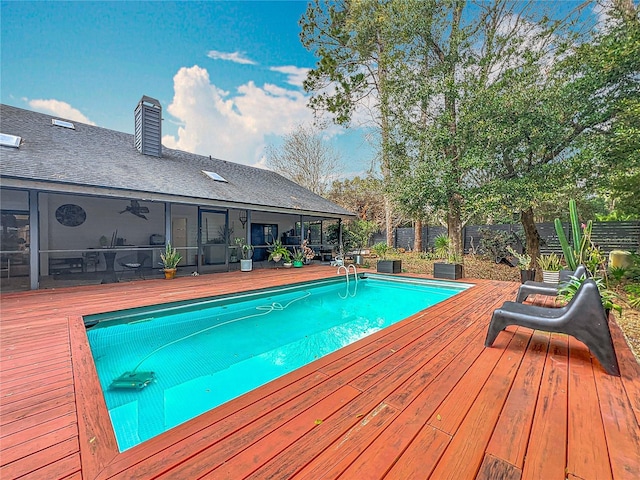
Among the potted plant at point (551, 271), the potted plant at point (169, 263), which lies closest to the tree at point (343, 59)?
the potted plant at point (551, 271)

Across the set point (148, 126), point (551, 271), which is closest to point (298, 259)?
point (148, 126)

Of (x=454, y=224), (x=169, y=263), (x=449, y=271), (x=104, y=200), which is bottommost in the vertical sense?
(x=449, y=271)

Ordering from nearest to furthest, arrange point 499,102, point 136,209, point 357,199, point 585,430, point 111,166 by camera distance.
→ 1. point 585,430
2. point 499,102
3. point 111,166
4. point 136,209
5. point 357,199

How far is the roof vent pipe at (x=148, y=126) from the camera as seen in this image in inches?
367

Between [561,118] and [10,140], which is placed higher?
[561,118]

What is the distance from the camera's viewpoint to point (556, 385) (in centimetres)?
228

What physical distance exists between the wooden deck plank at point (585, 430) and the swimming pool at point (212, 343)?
2.69m

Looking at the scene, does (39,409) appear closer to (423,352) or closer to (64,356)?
(64,356)

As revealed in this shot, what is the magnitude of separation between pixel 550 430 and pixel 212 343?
158 inches

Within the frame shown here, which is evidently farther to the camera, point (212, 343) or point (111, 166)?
point (111, 166)

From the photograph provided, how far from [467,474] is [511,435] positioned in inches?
19.6

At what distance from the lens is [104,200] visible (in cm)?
898

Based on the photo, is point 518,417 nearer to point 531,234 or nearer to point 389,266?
point 389,266

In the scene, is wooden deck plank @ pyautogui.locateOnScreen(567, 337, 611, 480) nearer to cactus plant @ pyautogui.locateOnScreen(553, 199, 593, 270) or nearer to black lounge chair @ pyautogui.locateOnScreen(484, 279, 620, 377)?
black lounge chair @ pyautogui.locateOnScreen(484, 279, 620, 377)
